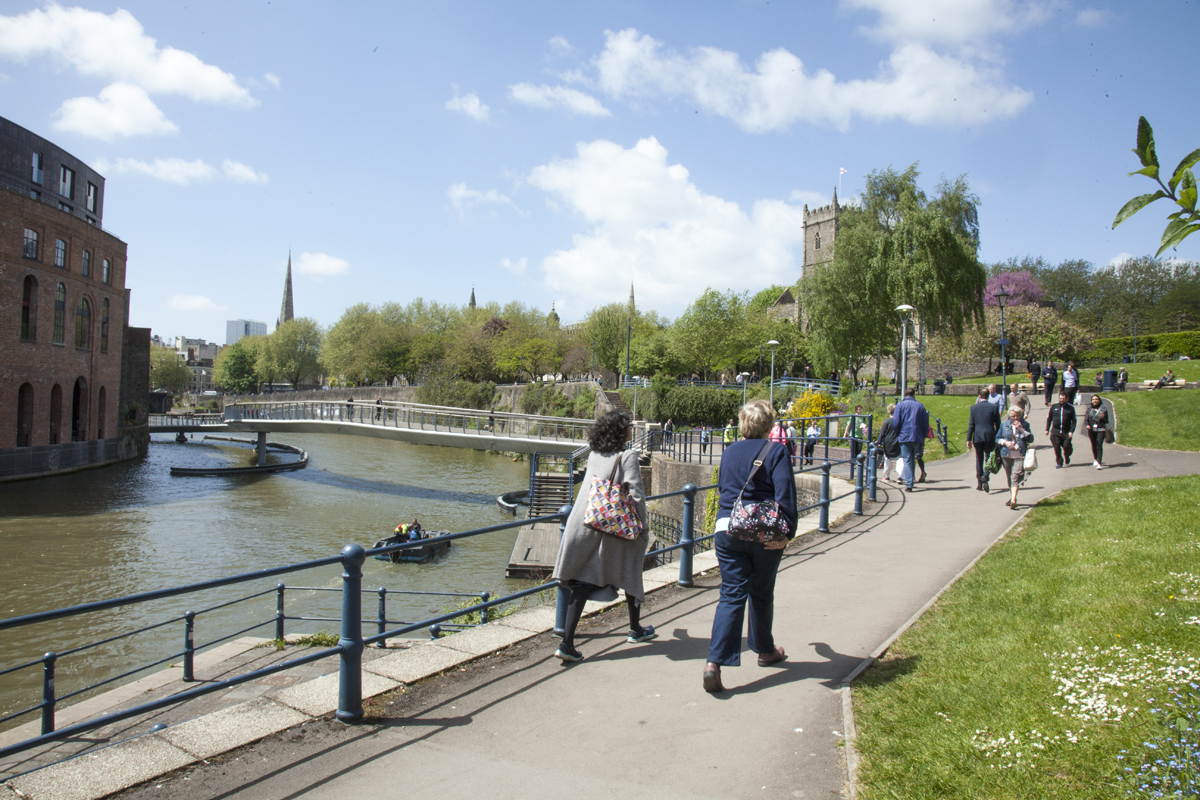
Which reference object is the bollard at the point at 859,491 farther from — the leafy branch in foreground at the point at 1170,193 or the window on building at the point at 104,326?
the window on building at the point at 104,326

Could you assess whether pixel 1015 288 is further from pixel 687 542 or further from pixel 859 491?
pixel 687 542

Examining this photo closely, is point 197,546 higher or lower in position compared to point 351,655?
lower

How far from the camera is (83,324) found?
37.7 m

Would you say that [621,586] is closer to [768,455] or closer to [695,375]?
[768,455]

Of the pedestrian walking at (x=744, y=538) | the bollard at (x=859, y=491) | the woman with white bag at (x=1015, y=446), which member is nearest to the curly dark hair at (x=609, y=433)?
the pedestrian walking at (x=744, y=538)

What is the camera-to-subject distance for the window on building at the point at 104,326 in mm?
39581

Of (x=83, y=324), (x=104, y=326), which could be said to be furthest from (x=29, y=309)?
(x=104, y=326)

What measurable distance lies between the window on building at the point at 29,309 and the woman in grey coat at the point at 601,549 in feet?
125

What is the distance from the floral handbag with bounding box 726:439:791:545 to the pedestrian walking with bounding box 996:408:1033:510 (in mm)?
7622

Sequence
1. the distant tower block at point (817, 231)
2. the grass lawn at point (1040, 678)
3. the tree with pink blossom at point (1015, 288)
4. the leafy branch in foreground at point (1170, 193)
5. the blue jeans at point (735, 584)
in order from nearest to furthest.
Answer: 1. the leafy branch in foreground at point (1170, 193)
2. the grass lawn at point (1040, 678)
3. the blue jeans at point (735, 584)
4. the tree with pink blossom at point (1015, 288)
5. the distant tower block at point (817, 231)

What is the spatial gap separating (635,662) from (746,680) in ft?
2.46

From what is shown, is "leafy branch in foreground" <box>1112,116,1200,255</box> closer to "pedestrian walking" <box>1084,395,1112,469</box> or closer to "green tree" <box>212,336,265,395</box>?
"pedestrian walking" <box>1084,395,1112,469</box>

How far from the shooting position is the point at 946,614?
17.9 ft

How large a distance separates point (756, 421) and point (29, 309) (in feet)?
130
